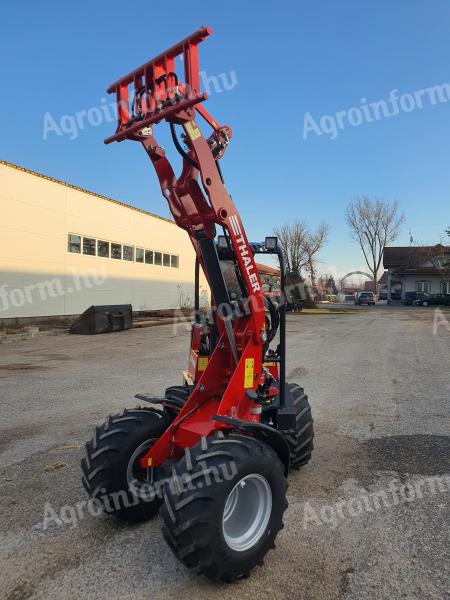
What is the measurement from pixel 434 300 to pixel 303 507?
47.1 m

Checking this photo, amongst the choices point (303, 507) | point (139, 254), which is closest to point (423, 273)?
point (139, 254)

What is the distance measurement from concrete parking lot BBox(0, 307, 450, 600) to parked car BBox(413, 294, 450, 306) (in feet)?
133

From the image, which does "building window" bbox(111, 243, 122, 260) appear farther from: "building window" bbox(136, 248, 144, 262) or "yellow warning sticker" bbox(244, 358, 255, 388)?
"yellow warning sticker" bbox(244, 358, 255, 388)

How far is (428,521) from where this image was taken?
3.62m

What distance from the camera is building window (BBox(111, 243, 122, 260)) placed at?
79.2ft

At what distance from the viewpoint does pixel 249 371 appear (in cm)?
371

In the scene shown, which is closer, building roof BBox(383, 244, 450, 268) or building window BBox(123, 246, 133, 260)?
building window BBox(123, 246, 133, 260)

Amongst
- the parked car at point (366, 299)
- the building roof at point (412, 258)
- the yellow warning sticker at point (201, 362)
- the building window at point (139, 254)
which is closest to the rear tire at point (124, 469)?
the yellow warning sticker at point (201, 362)

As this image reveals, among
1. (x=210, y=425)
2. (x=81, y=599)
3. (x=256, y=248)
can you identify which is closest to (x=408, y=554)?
(x=210, y=425)

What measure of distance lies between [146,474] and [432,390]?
6.54 meters

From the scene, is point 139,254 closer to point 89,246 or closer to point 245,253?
point 89,246

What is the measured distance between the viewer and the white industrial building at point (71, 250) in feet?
58.4

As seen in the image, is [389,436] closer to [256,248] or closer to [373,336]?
[256,248]

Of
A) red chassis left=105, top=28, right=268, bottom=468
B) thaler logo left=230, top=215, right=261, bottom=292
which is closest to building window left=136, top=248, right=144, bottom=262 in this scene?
red chassis left=105, top=28, right=268, bottom=468
